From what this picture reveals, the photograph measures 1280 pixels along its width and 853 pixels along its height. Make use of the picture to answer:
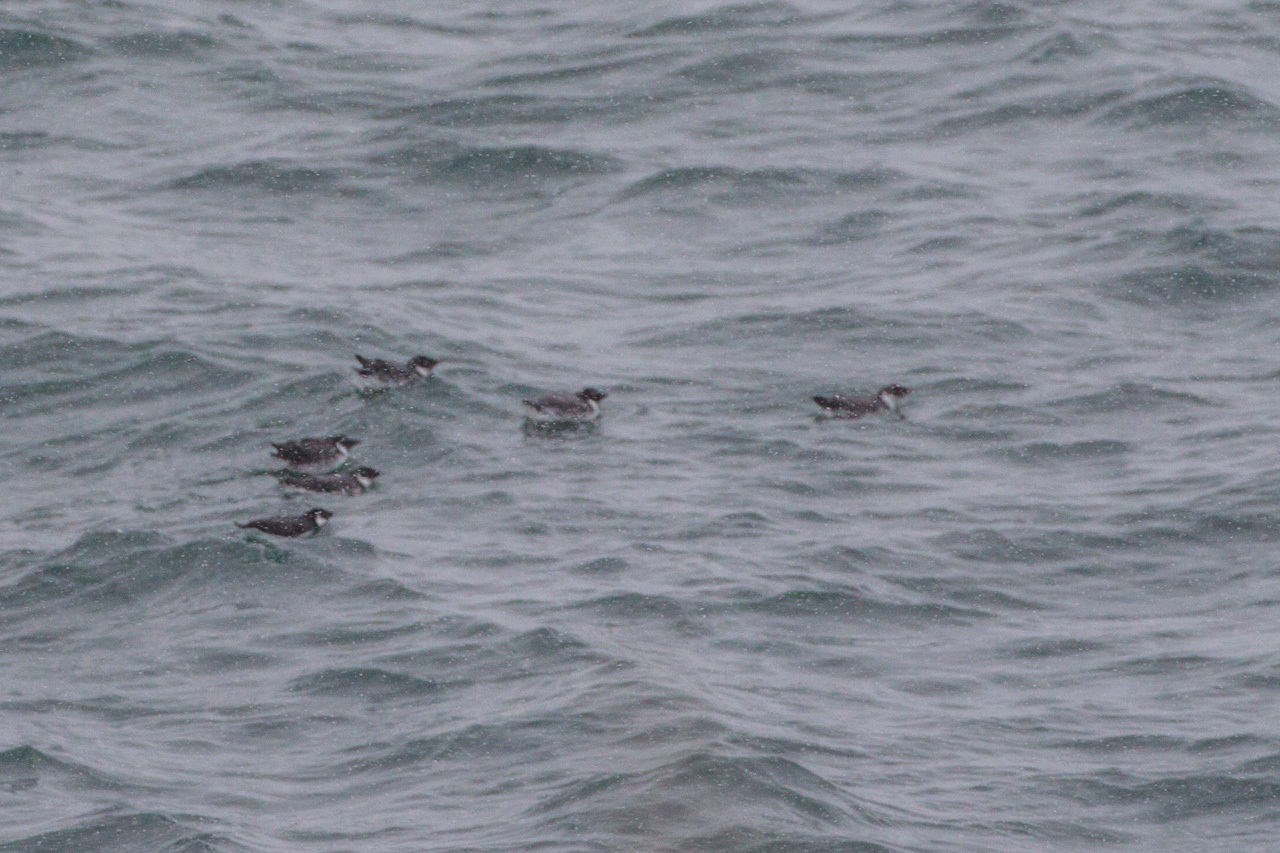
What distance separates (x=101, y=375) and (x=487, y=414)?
379 centimetres

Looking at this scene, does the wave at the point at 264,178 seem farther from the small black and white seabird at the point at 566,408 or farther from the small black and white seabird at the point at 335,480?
the small black and white seabird at the point at 335,480

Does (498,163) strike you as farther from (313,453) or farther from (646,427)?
(313,453)

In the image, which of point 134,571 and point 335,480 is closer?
point 134,571

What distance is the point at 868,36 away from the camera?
109 feet

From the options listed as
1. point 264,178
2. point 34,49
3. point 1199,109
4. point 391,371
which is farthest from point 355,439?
point 1199,109

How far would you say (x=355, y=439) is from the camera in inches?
828

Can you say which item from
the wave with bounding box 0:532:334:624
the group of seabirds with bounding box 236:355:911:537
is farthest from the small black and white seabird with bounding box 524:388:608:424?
the wave with bounding box 0:532:334:624

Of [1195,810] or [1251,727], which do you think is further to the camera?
[1251,727]

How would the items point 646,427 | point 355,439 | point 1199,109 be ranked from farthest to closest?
point 1199,109 → point 646,427 → point 355,439

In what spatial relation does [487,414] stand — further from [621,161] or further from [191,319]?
[621,161]

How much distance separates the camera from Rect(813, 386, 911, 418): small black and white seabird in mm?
21203

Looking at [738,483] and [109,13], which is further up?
[109,13]

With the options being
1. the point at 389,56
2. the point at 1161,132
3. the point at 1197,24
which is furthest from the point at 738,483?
the point at 1197,24

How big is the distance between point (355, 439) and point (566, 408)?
1.94 meters
